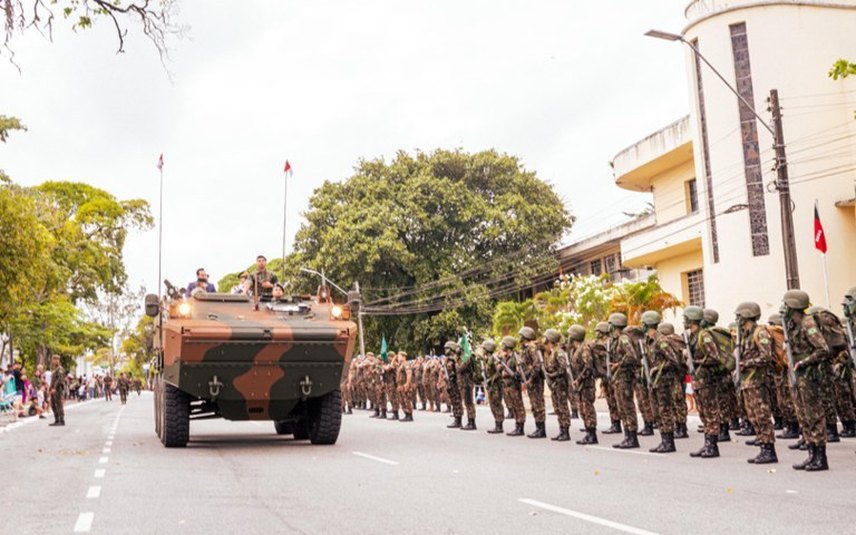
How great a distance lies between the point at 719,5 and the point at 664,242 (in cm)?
826

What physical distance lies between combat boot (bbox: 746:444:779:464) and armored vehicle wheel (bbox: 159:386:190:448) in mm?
8173

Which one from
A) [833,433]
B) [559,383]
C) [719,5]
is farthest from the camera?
[719,5]

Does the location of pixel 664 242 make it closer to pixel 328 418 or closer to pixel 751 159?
pixel 751 159

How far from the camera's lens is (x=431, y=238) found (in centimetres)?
4488

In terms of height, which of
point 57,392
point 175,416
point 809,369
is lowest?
point 175,416

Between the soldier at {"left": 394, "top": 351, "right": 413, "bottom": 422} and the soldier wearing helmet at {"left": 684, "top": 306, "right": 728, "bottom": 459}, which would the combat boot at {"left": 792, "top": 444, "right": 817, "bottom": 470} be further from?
the soldier at {"left": 394, "top": 351, "right": 413, "bottom": 422}

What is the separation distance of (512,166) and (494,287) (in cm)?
607

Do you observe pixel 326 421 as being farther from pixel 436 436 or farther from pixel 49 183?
pixel 49 183

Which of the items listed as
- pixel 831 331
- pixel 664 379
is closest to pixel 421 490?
pixel 831 331

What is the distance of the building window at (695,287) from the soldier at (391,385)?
12860 mm

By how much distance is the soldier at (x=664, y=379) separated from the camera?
1323cm

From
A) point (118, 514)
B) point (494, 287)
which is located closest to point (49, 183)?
point (494, 287)

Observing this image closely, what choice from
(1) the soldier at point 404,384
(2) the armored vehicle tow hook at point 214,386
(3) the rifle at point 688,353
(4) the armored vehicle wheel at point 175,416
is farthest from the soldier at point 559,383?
(1) the soldier at point 404,384

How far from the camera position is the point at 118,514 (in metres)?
8.10
